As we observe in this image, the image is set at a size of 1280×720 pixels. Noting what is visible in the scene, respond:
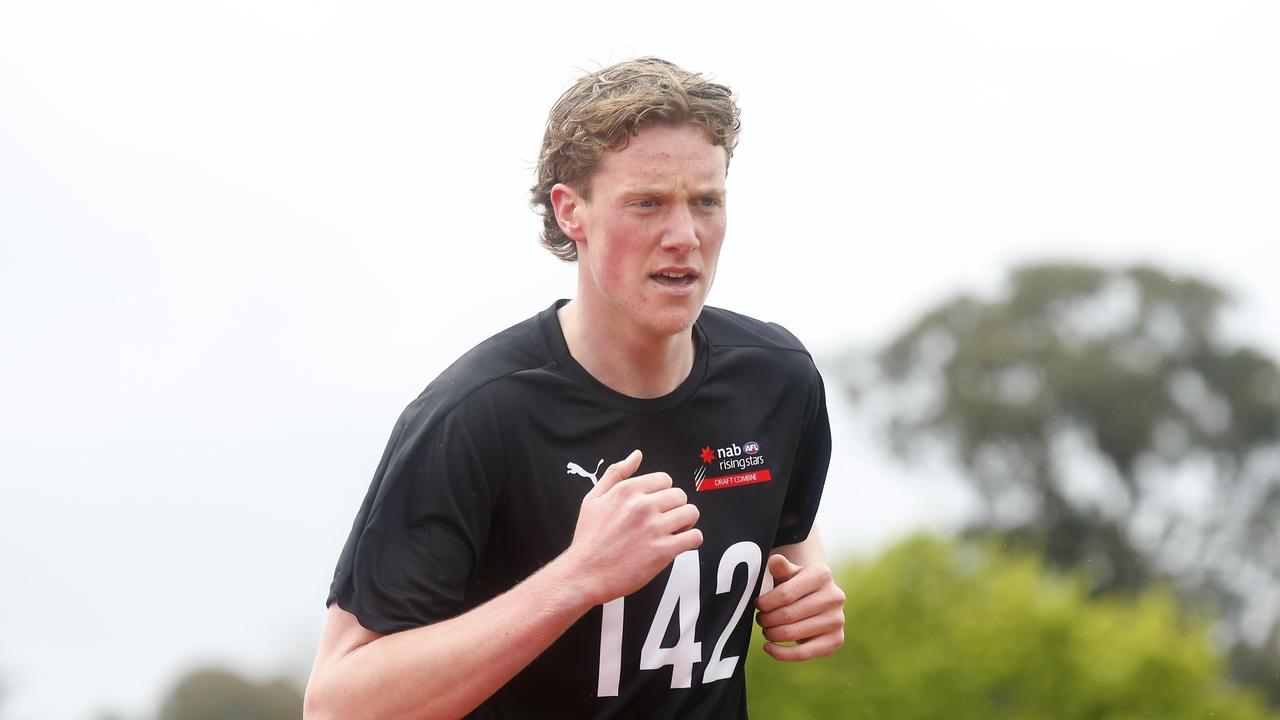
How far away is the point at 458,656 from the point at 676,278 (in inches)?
36.0

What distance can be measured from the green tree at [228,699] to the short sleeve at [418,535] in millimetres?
13016

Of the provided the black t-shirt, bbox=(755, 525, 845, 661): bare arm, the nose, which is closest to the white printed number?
the black t-shirt

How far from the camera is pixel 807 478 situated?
370 centimetres

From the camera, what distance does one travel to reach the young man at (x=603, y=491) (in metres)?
2.81

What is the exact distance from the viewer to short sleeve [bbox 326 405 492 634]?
293 centimetres

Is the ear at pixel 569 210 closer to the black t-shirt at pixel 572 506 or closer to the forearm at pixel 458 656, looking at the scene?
the black t-shirt at pixel 572 506

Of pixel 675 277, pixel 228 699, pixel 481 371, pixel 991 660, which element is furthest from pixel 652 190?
pixel 228 699

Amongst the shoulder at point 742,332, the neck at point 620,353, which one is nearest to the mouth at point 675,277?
the neck at point 620,353

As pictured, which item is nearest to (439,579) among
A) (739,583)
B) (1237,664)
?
(739,583)

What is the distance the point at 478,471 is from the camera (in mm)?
3037

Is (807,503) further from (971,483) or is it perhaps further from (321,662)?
(971,483)

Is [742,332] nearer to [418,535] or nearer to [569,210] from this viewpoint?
[569,210]

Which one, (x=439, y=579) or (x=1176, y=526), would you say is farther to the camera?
(x=1176, y=526)

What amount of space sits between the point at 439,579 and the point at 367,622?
0.17m
